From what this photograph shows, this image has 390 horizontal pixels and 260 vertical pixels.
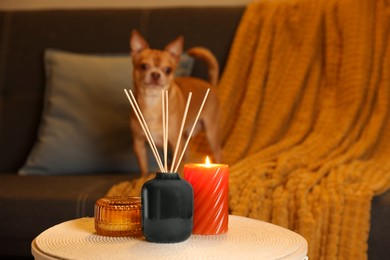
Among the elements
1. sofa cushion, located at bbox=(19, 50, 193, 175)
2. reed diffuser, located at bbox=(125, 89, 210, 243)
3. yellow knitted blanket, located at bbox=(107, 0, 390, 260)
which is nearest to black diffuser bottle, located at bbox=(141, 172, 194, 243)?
reed diffuser, located at bbox=(125, 89, 210, 243)

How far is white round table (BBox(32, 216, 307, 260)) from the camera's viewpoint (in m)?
0.81

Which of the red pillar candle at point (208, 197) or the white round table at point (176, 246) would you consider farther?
the red pillar candle at point (208, 197)

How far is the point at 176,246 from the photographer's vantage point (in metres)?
0.87

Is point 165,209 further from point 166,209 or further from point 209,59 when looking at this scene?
point 209,59

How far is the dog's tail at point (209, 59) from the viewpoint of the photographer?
6.33 feet

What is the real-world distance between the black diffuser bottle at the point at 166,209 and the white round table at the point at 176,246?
16 millimetres

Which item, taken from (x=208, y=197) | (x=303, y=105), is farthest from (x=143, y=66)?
(x=208, y=197)

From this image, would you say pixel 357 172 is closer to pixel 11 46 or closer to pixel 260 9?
pixel 260 9

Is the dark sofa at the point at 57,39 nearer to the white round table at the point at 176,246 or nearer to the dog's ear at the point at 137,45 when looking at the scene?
the dog's ear at the point at 137,45

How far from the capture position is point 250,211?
1.43 meters

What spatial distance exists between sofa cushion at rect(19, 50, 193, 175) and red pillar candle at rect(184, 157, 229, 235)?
3.25 ft

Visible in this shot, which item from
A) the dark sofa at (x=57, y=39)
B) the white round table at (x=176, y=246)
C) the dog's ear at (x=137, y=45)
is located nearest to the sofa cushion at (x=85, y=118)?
the dark sofa at (x=57, y=39)

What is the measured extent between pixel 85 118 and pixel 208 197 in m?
1.11

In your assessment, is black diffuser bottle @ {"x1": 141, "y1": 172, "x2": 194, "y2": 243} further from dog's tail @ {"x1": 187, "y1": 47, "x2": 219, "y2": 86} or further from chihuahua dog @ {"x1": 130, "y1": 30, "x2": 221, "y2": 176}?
dog's tail @ {"x1": 187, "y1": 47, "x2": 219, "y2": 86}
